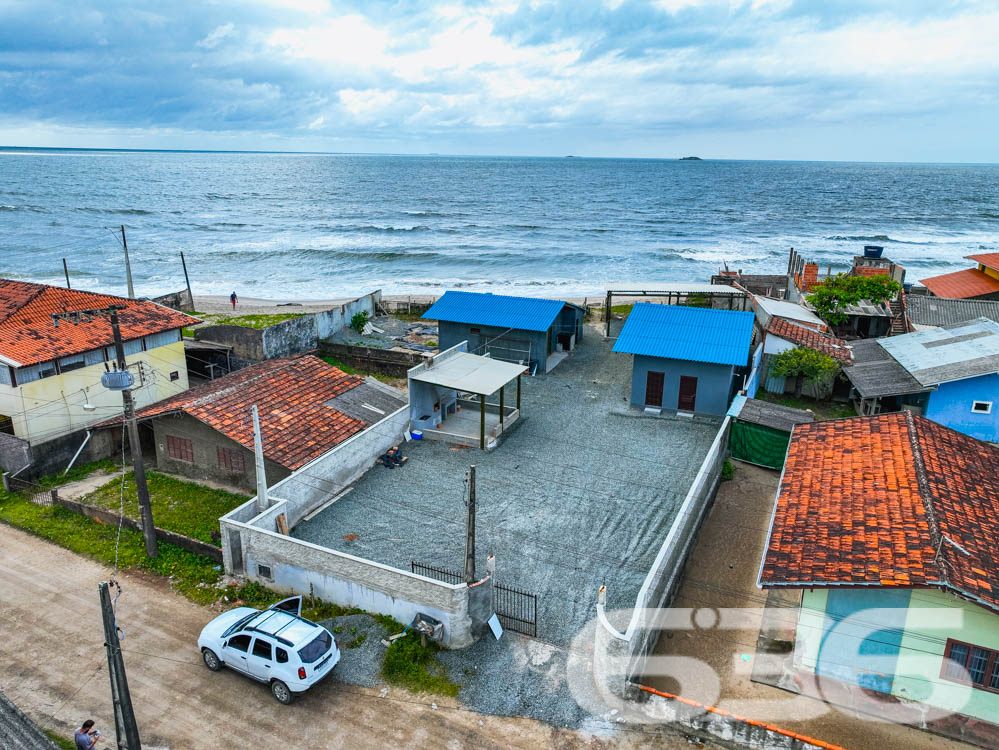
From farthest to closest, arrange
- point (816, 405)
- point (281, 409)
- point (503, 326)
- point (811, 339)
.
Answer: point (503, 326) → point (811, 339) → point (816, 405) → point (281, 409)

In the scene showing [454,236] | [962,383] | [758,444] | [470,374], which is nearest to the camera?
[758,444]

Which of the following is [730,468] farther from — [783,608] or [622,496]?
[783,608]

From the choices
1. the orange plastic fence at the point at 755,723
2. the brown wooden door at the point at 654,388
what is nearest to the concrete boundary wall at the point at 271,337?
the brown wooden door at the point at 654,388

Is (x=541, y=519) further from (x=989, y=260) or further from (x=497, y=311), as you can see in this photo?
(x=989, y=260)

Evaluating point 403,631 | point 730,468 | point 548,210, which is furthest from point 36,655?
point 548,210

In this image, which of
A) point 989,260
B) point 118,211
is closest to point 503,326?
point 989,260
